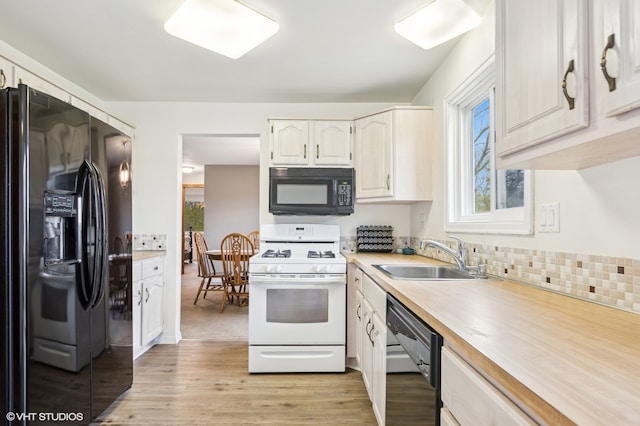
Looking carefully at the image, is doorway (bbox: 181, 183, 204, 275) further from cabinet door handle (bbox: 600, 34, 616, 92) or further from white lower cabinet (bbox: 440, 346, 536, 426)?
cabinet door handle (bbox: 600, 34, 616, 92)

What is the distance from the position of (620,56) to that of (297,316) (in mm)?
2187

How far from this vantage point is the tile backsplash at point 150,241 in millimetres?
3104

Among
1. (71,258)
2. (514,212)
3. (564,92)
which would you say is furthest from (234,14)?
(514,212)

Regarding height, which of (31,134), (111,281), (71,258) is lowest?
(111,281)

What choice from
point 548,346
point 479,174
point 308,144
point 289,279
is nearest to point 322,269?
point 289,279

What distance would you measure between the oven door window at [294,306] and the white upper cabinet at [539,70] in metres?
1.67

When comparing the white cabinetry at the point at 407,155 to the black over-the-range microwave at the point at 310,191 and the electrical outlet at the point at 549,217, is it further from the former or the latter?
the electrical outlet at the point at 549,217

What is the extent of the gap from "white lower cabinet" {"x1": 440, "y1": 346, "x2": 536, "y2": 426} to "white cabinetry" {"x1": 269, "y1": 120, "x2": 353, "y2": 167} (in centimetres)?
215

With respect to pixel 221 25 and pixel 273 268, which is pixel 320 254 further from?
pixel 221 25

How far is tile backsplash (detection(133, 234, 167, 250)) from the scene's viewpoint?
10.2 ft

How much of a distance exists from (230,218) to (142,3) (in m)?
5.03

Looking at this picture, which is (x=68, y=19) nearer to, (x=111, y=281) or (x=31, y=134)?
(x=31, y=134)

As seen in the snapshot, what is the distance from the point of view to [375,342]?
5.79 ft

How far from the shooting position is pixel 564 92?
847mm
